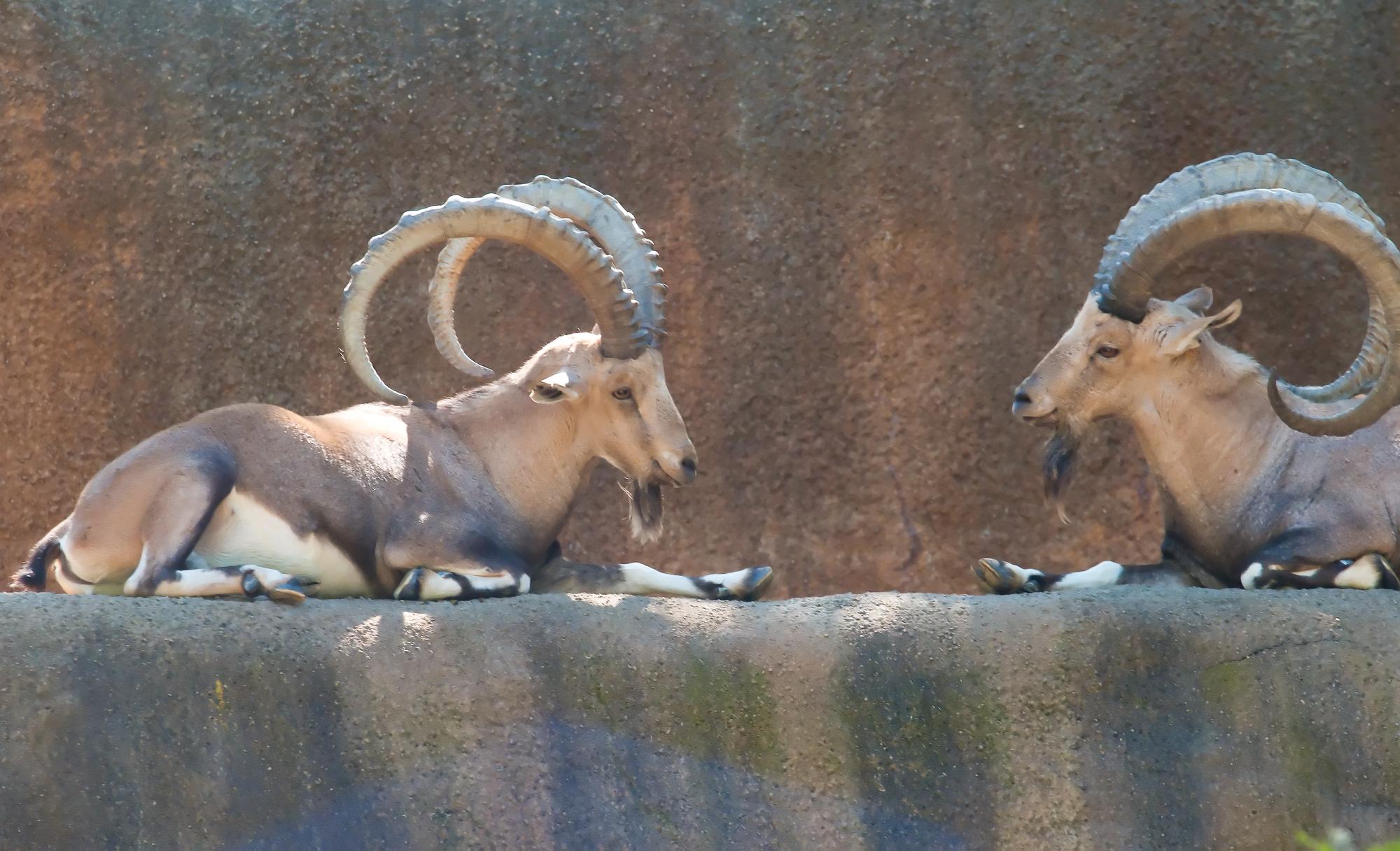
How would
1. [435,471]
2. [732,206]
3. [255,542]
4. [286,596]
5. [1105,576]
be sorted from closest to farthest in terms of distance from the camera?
[286,596] < [255,542] < [1105,576] < [435,471] < [732,206]

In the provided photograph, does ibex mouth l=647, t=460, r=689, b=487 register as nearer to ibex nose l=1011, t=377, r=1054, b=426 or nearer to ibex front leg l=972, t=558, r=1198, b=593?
ibex front leg l=972, t=558, r=1198, b=593

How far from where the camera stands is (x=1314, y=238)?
7.02m

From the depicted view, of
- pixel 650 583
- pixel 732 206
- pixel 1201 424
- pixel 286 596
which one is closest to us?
pixel 286 596

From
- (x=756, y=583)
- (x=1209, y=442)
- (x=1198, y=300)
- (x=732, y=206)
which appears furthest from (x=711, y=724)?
(x=732, y=206)

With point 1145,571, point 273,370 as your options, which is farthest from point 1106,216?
point 273,370

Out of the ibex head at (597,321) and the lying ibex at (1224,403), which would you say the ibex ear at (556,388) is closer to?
the ibex head at (597,321)

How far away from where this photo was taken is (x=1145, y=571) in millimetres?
7277

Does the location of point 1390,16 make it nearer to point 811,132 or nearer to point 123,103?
point 811,132

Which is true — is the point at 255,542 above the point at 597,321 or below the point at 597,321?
below

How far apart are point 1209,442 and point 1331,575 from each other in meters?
0.83

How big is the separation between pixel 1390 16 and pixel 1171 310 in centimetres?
242

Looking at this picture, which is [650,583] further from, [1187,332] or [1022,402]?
[1187,332]

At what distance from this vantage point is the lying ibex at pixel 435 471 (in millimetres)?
6605

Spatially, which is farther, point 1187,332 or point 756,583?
point 1187,332
